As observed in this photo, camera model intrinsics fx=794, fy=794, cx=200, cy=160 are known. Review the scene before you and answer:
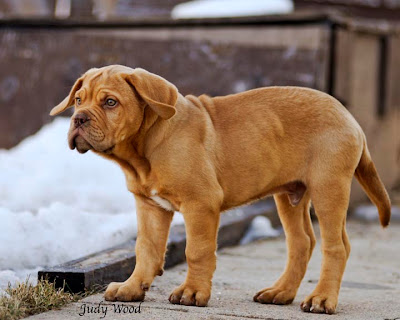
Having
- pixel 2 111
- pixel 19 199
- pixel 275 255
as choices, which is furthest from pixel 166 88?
pixel 2 111

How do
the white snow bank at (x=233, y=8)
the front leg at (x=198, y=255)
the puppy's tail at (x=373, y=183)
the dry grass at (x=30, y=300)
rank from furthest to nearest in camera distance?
1. the white snow bank at (x=233, y=8)
2. the puppy's tail at (x=373, y=183)
3. the front leg at (x=198, y=255)
4. the dry grass at (x=30, y=300)

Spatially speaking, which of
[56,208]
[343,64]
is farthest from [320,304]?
[343,64]

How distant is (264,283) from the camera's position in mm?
5055

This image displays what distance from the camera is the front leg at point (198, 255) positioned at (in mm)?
4047

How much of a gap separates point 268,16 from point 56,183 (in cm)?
295

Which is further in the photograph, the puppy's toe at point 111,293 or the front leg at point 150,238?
the front leg at point 150,238

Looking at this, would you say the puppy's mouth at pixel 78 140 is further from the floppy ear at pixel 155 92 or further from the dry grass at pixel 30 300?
the dry grass at pixel 30 300

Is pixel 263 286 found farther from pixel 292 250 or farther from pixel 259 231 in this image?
pixel 259 231

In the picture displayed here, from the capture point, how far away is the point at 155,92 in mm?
4016

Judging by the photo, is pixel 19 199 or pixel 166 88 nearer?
pixel 166 88

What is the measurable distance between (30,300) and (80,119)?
90cm

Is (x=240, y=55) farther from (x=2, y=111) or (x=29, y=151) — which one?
(x=2, y=111)

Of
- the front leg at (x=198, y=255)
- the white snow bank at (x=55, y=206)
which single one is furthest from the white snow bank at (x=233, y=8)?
the front leg at (x=198, y=255)

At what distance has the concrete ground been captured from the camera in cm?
388
